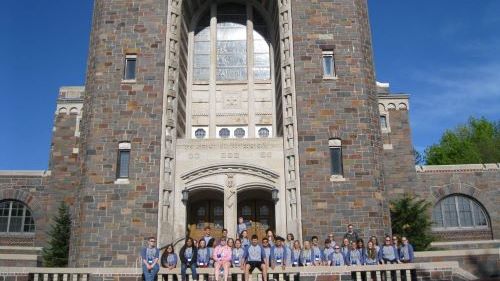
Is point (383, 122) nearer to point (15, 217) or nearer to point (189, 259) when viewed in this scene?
point (189, 259)

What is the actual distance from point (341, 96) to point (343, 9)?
3.77 metres

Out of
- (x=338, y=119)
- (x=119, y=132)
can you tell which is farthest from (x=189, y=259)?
(x=338, y=119)

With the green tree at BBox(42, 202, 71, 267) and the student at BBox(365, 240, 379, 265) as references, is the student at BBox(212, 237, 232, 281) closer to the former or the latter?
the student at BBox(365, 240, 379, 265)

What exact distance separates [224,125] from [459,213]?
12.9 m

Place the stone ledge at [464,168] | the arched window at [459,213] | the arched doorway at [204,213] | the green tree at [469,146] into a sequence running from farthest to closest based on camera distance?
1. the green tree at [469,146]
2. the stone ledge at [464,168]
3. the arched window at [459,213]
4. the arched doorway at [204,213]

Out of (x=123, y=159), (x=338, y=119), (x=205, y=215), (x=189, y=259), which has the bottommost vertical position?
(x=189, y=259)

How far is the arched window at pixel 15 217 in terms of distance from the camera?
25062 millimetres

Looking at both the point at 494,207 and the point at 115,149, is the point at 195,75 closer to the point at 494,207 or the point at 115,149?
the point at 115,149

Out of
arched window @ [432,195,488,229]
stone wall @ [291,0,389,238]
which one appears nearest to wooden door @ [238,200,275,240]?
stone wall @ [291,0,389,238]

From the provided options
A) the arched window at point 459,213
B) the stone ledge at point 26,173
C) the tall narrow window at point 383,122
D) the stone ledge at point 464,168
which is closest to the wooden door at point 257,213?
the arched window at point 459,213

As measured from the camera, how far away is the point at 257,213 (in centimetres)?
2080

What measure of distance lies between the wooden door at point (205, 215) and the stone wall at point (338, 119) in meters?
4.17

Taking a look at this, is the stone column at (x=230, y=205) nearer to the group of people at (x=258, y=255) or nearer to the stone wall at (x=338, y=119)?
the stone wall at (x=338, y=119)

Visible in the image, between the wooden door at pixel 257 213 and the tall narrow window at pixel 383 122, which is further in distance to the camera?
the tall narrow window at pixel 383 122
